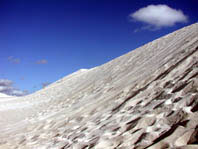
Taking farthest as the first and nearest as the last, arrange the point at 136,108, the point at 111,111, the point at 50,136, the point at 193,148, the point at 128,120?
1. the point at 50,136
2. the point at 111,111
3. the point at 136,108
4. the point at 128,120
5. the point at 193,148

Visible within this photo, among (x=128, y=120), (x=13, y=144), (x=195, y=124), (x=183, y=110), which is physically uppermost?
(x=13, y=144)

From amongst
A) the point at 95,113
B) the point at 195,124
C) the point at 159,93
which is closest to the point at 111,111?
the point at 95,113

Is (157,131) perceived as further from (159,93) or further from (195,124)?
(159,93)

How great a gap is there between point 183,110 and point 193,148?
3.84 ft

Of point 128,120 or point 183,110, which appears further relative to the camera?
point 128,120

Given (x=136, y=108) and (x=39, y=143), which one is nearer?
(x=136, y=108)

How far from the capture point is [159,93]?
5188 millimetres

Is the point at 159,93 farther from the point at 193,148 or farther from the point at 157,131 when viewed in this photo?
the point at 193,148

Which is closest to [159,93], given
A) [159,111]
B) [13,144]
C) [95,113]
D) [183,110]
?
[159,111]

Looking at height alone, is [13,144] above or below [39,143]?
above

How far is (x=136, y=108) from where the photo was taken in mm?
5047

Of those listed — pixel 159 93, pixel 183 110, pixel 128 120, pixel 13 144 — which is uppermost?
pixel 13 144

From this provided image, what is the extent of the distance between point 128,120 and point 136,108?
1.90ft

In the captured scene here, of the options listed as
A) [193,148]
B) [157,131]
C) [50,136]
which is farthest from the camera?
[50,136]
